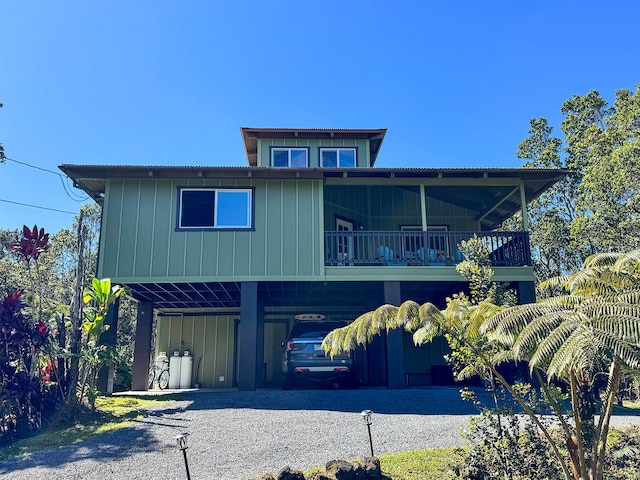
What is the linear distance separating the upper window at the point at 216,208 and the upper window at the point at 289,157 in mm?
3182

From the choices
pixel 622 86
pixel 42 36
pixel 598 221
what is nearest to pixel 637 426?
pixel 598 221

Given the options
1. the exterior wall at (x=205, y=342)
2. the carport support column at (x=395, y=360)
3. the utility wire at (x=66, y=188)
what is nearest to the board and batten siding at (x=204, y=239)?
the utility wire at (x=66, y=188)

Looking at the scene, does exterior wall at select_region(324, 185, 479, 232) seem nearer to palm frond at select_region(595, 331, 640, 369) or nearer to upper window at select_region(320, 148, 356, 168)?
upper window at select_region(320, 148, 356, 168)

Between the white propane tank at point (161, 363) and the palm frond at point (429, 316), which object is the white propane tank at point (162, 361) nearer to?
the white propane tank at point (161, 363)

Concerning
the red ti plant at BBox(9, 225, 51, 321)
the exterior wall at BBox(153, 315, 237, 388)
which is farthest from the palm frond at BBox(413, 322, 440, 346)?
the exterior wall at BBox(153, 315, 237, 388)

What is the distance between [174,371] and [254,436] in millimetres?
8794

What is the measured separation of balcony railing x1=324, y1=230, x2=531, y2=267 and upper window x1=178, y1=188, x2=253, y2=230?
212 centimetres

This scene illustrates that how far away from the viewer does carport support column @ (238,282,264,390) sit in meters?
10.6

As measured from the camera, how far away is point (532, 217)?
22344mm

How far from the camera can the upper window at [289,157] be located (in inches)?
583

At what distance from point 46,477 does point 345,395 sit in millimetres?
5375

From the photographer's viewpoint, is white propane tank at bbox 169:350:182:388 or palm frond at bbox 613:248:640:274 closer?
palm frond at bbox 613:248:640:274

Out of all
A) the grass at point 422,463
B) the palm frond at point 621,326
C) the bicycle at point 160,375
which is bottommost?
the grass at point 422,463

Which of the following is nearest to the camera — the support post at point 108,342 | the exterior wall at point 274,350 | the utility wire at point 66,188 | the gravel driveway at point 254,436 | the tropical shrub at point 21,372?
the gravel driveway at point 254,436
